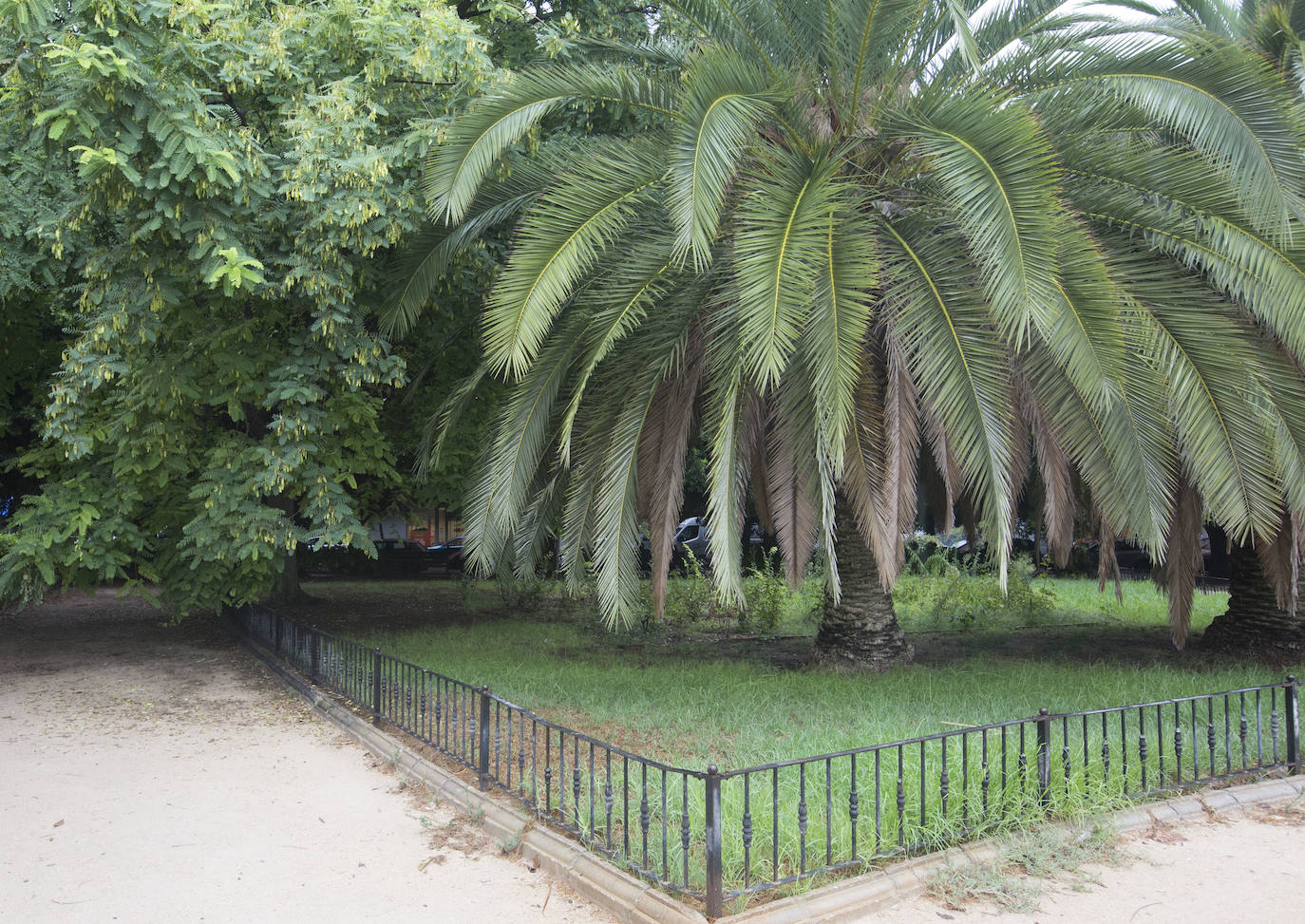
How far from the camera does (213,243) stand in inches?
316

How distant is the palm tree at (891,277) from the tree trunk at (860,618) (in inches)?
60.1

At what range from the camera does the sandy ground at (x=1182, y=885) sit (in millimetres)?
4344

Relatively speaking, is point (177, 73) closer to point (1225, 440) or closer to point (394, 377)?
point (394, 377)

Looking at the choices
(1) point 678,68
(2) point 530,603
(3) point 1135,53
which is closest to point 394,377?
(1) point 678,68

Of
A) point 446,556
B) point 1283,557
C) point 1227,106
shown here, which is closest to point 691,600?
point 1283,557

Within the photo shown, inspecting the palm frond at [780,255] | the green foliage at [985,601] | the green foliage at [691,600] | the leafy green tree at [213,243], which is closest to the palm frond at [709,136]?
the palm frond at [780,255]

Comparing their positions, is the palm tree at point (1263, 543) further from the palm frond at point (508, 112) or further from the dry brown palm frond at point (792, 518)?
the palm frond at point (508, 112)

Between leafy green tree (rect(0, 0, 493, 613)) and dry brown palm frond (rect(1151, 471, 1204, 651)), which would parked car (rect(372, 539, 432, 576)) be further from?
dry brown palm frond (rect(1151, 471, 1204, 651))

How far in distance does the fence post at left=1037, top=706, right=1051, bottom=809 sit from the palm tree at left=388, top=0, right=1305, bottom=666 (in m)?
1.13

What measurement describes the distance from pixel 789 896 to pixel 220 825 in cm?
358

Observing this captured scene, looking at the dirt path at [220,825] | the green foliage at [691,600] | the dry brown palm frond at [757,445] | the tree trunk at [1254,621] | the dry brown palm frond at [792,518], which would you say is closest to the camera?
the dirt path at [220,825]

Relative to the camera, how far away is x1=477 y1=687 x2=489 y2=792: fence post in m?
6.10

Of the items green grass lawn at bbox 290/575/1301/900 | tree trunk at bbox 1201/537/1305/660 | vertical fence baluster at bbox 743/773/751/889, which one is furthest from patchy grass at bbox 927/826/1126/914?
tree trunk at bbox 1201/537/1305/660

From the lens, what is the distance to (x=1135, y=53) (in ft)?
22.6
